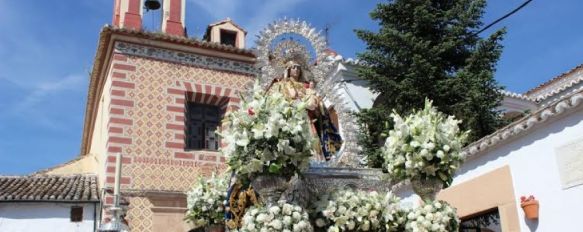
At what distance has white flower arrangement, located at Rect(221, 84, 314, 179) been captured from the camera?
4.51 m

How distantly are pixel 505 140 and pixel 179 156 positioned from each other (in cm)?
685

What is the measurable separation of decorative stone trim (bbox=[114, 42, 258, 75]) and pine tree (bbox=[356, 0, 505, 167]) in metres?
2.81

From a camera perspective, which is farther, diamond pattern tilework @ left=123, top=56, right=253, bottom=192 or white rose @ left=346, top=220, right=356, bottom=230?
diamond pattern tilework @ left=123, top=56, right=253, bottom=192

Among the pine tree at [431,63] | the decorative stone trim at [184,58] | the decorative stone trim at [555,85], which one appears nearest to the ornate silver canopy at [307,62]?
the pine tree at [431,63]

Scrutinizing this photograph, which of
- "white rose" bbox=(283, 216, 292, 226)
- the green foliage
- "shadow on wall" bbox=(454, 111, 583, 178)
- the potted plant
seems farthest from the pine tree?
"white rose" bbox=(283, 216, 292, 226)

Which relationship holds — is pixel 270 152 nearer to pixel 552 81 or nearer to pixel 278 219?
A: pixel 278 219

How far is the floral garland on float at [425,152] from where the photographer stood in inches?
204

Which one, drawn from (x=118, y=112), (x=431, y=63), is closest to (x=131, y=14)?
(x=118, y=112)

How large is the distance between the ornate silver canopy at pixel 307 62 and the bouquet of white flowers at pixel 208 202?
143 centimetres

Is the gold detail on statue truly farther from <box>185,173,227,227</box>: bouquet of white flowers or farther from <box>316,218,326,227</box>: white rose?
<box>185,173,227,227</box>: bouquet of white flowers

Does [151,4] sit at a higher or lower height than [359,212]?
higher

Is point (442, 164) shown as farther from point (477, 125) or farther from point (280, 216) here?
point (477, 125)

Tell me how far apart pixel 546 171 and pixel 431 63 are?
5088 mm

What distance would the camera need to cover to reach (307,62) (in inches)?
266
